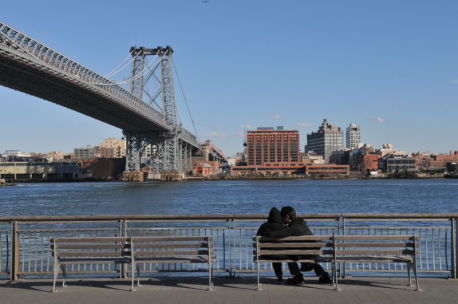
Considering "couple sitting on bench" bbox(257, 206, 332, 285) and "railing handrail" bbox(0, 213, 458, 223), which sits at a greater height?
"railing handrail" bbox(0, 213, 458, 223)

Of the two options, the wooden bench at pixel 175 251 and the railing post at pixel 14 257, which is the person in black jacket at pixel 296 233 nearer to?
the wooden bench at pixel 175 251

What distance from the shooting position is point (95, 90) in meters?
52.0

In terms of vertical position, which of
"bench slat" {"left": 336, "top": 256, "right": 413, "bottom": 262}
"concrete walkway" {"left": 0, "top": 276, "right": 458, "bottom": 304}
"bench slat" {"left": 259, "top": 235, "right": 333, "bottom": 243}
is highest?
"bench slat" {"left": 259, "top": 235, "right": 333, "bottom": 243}

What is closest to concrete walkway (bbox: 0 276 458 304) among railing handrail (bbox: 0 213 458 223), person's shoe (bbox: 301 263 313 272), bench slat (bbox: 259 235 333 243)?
person's shoe (bbox: 301 263 313 272)

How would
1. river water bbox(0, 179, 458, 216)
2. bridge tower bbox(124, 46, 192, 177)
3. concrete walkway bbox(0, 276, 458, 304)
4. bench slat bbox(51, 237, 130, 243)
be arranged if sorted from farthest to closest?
bridge tower bbox(124, 46, 192, 177) < river water bbox(0, 179, 458, 216) < bench slat bbox(51, 237, 130, 243) < concrete walkway bbox(0, 276, 458, 304)

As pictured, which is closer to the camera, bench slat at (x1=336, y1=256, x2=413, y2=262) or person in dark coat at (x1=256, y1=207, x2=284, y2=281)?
bench slat at (x1=336, y1=256, x2=413, y2=262)

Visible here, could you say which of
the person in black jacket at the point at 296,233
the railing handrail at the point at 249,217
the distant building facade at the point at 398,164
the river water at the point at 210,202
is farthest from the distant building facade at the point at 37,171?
the person in black jacket at the point at 296,233

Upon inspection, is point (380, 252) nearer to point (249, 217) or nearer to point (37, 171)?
point (249, 217)

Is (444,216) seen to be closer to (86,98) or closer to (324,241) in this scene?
(324,241)

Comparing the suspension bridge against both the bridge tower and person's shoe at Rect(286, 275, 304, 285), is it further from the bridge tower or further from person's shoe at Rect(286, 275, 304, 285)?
person's shoe at Rect(286, 275, 304, 285)

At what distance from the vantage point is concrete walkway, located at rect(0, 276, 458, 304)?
6352 millimetres

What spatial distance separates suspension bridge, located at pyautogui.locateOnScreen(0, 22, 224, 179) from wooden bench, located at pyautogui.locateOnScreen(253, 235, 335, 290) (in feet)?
115

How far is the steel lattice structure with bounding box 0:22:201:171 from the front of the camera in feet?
139

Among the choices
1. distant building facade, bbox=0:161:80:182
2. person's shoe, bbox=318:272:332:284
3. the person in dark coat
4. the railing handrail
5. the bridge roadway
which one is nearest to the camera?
the person in dark coat
